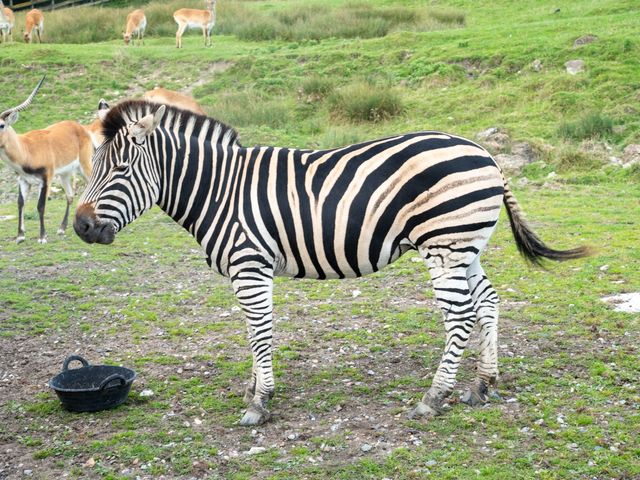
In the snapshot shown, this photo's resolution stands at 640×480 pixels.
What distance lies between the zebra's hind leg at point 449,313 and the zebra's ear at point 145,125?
222 cm

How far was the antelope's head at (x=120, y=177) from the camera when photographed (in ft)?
19.4

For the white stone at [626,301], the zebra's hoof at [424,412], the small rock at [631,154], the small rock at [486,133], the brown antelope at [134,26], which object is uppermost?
the brown antelope at [134,26]

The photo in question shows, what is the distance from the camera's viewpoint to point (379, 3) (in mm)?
31328

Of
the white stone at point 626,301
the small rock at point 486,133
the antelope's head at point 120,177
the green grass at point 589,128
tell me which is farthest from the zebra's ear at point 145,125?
the green grass at point 589,128

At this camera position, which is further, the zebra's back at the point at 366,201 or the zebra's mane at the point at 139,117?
the zebra's mane at the point at 139,117

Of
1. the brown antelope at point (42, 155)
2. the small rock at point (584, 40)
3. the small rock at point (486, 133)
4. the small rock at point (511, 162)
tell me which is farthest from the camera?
the small rock at point (584, 40)

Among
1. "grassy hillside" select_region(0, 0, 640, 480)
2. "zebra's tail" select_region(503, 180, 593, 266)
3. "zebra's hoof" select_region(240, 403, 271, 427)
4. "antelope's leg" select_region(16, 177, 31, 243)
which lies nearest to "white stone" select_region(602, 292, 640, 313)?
→ "grassy hillside" select_region(0, 0, 640, 480)

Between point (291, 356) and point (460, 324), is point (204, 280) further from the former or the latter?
point (460, 324)

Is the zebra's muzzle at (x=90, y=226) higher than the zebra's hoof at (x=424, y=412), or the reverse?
the zebra's muzzle at (x=90, y=226)

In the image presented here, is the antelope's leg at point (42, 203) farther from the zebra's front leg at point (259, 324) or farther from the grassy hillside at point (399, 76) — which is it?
the zebra's front leg at point (259, 324)

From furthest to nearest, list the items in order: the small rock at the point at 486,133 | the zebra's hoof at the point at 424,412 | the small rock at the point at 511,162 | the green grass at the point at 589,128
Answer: the small rock at the point at 486,133
the green grass at the point at 589,128
the small rock at the point at 511,162
the zebra's hoof at the point at 424,412

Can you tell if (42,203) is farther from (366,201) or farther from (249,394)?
(366,201)

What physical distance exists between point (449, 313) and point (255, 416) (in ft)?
5.31

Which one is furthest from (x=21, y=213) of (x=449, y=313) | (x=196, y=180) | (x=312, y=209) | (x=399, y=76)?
(x=399, y=76)
